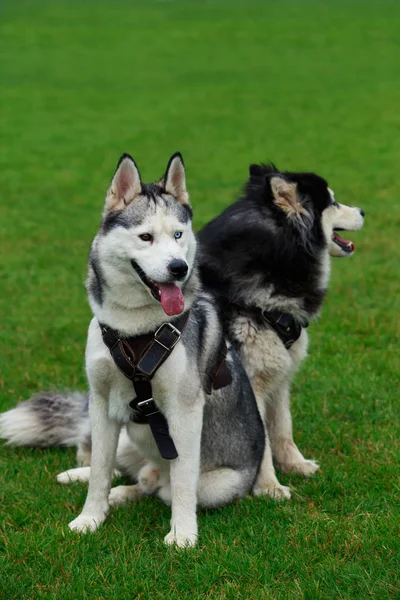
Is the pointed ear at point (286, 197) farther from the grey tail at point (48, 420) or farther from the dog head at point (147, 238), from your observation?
the grey tail at point (48, 420)

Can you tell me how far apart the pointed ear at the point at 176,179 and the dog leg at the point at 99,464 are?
113 centimetres

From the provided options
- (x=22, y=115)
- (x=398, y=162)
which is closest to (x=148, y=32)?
(x=22, y=115)

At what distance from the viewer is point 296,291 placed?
18.0 ft

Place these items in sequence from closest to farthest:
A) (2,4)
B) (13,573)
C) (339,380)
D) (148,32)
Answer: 1. (13,573)
2. (339,380)
3. (148,32)
4. (2,4)

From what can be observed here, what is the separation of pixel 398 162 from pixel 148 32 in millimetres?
20277

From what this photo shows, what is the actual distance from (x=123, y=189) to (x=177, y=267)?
22.4 inches

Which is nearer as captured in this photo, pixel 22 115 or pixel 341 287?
pixel 341 287

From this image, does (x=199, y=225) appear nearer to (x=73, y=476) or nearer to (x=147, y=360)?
(x=73, y=476)

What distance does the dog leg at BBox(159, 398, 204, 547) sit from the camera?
450 cm

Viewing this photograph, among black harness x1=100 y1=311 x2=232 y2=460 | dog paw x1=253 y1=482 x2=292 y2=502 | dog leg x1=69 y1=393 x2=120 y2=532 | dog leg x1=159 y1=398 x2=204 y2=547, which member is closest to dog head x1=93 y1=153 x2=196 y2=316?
black harness x1=100 y1=311 x2=232 y2=460

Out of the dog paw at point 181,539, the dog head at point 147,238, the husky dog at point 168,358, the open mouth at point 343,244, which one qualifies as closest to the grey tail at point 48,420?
the husky dog at point 168,358

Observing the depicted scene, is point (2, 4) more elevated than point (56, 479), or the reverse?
→ point (56, 479)

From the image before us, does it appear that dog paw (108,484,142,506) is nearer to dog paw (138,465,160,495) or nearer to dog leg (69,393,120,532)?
dog paw (138,465,160,495)

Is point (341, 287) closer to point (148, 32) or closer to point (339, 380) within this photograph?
point (339, 380)
